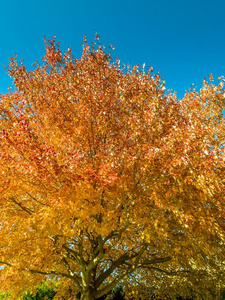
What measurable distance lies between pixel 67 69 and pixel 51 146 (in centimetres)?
545

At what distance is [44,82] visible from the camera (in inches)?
468

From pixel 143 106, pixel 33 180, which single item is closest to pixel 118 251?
pixel 33 180

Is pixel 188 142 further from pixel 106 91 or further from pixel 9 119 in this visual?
pixel 9 119

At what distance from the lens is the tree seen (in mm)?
6738

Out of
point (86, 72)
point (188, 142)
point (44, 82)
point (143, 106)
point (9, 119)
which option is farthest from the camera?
point (44, 82)

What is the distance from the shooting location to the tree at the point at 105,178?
6.74 metres

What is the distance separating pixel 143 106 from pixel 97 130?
2.63 m

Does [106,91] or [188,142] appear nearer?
[188,142]

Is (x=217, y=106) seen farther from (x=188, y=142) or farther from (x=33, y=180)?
(x=33, y=180)

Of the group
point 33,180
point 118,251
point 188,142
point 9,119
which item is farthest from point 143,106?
point 118,251

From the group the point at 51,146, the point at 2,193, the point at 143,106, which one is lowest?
the point at 2,193

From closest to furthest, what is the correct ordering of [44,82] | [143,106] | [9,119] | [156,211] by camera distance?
[156,211], [143,106], [9,119], [44,82]

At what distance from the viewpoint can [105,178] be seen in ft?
23.0

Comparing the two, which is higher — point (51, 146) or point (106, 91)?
point (106, 91)
